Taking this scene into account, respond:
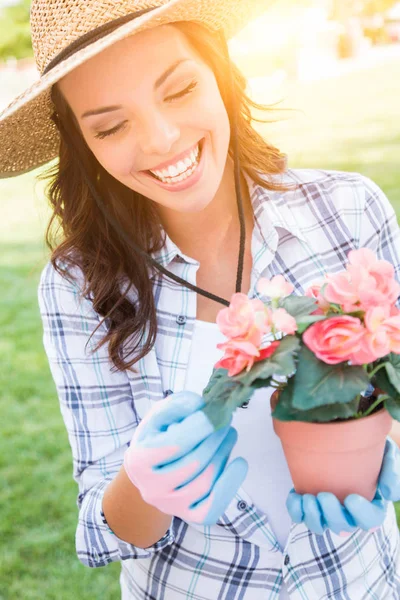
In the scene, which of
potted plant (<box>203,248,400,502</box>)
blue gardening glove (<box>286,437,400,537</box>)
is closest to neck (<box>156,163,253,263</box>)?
potted plant (<box>203,248,400,502</box>)

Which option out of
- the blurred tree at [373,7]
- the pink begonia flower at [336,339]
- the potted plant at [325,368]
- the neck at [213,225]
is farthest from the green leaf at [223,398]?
the blurred tree at [373,7]

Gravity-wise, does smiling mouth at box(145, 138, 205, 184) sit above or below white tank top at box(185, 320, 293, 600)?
above

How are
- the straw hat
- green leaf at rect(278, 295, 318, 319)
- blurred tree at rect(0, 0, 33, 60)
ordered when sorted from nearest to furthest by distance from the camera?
green leaf at rect(278, 295, 318, 319)
the straw hat
blurred tree at rect(0, 0, 33, 60)

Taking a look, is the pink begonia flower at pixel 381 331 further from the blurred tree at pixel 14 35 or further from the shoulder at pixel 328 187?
the blurred tree at pixel 14 35

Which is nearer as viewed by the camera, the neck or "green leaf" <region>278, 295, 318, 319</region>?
"green leaf" <region>278, 295, 318, 319</region>

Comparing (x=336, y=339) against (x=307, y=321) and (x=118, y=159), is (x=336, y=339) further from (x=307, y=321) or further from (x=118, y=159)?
(x=118, y=159)

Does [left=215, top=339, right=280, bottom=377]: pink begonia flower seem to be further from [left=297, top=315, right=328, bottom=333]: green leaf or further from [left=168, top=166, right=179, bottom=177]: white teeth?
[left=168, top=166, right=179, bottom=177]: white teeth

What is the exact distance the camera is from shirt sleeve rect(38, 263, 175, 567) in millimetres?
1534

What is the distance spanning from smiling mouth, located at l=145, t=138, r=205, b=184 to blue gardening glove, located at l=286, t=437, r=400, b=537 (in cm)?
62

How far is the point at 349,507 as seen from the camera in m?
1.14

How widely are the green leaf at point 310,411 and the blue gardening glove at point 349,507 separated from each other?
A: 145 mm

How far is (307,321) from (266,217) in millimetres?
602

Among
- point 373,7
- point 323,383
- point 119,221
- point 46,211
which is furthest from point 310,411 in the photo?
point 373,7

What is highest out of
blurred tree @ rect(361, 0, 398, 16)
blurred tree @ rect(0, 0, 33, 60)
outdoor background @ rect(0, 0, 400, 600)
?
blurred tree @ rect(361, 0, 398, 16)
